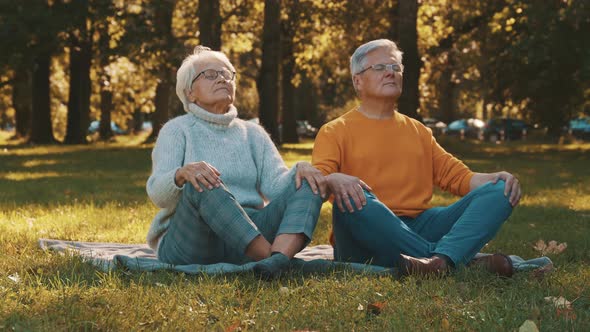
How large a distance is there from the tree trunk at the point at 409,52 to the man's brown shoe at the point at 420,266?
56.7ft

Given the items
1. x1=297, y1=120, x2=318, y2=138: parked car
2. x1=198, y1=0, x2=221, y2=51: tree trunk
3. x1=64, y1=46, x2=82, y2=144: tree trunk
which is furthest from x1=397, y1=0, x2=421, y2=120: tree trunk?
x1=297, y1=120, x2=318, y2=138: parked car

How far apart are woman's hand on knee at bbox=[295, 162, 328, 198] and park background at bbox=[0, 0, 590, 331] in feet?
1.63

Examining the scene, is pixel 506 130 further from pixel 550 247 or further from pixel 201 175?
pixel 201 175

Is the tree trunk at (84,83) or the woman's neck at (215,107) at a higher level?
the woman's neck at (215,107)

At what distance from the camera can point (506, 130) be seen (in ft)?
168

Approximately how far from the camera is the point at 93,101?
51.0 m

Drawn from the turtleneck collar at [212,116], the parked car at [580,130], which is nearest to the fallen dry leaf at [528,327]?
the turtleneck collar at [212,116]

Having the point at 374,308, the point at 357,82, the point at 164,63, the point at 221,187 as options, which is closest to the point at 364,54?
the point at 357,82

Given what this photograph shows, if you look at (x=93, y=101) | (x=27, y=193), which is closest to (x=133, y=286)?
(x=27, y=193)

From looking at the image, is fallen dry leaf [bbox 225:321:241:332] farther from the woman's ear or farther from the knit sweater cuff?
the woman's ear

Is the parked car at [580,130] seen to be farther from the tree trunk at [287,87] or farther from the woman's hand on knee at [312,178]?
the woman's hand on knee at [312,178]

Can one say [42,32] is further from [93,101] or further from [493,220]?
[93,101]

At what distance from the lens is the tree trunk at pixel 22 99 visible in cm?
3619

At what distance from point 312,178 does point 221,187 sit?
1.73 feet
